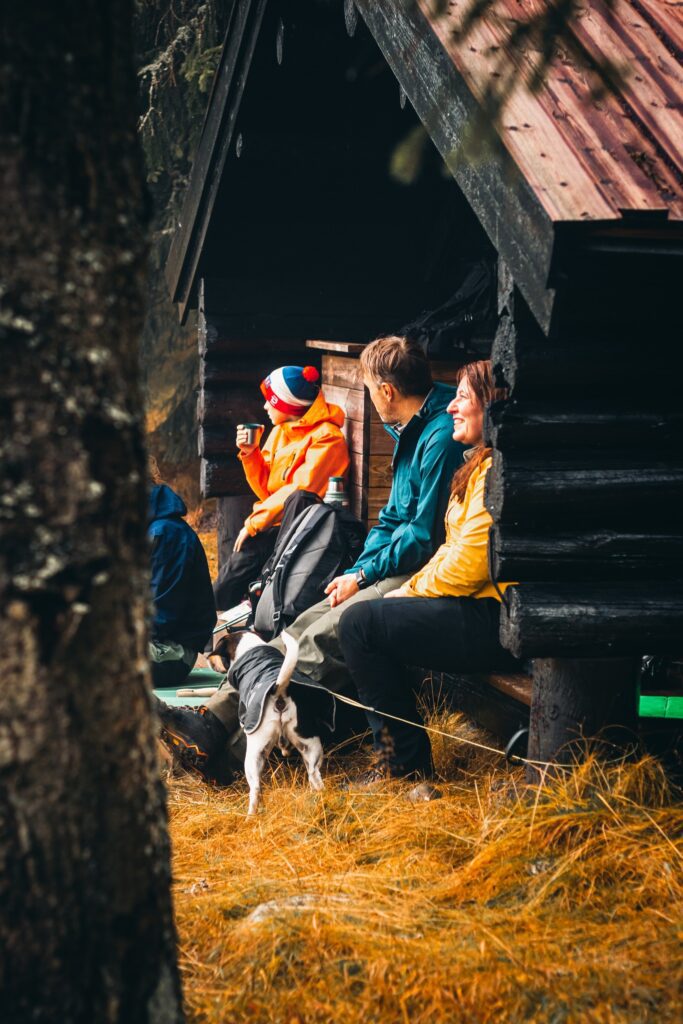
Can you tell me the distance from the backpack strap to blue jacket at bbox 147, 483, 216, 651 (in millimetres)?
523

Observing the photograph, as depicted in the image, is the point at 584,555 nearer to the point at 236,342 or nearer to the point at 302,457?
the point at 302,457

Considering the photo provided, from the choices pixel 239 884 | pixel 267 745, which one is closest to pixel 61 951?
pixel 239 884

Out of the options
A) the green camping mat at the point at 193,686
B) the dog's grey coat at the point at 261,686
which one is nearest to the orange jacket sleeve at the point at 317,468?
the green camping mat at the point at 193,686

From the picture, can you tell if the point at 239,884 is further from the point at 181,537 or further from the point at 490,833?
the point at 181,537

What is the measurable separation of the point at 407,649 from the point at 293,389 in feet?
9.63

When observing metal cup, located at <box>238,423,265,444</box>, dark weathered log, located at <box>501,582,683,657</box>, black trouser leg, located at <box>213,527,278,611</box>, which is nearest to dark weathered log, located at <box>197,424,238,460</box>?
metal cup, located at <box>238,423,265,444</box>

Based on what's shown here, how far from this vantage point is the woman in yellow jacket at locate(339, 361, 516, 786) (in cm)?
428

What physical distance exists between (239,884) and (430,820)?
0.87 m

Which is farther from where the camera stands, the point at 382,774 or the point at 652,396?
the point at 382,774

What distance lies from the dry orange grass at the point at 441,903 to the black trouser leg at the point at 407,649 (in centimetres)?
23

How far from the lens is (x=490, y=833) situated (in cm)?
379

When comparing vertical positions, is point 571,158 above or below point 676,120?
below

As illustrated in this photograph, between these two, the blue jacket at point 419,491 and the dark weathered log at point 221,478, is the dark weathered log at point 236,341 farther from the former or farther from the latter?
the blue jacket at point 419,491

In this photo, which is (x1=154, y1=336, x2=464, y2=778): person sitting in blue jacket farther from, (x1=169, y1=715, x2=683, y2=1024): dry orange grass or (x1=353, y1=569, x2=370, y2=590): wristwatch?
(x1=169, y1=715, x2=683, y2=1024): dry orange grass
